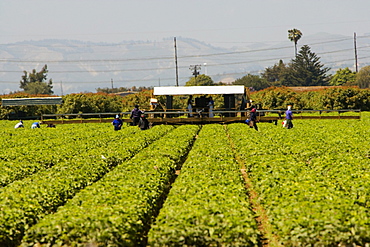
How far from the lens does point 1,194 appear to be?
12.8 m

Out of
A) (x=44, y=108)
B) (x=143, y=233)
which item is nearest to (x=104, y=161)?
(x=143, y=233)

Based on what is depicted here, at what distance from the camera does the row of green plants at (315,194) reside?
30.4 feet

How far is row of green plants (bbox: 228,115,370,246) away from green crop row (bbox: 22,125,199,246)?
112 inches

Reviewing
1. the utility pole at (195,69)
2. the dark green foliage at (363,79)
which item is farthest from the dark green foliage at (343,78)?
the utility pole at (195,69)

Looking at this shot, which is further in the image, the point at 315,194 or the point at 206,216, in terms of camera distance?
the point at 315,194

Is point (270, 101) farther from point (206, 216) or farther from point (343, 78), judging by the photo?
point (343, 78)

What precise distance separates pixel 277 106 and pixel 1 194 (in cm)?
6097

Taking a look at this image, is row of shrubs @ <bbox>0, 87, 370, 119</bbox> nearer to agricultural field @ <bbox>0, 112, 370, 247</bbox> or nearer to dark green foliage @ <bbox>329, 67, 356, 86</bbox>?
agricultural field @ <bbox>0, 112, 370, 247</bbox>

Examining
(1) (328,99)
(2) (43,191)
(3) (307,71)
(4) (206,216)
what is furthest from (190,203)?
(3) (307,71)

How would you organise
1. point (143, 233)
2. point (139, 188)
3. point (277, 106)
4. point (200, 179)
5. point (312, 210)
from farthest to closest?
point (277, 106), point (200, 179), point (139, 188), point (143, 233), point (312, 210)

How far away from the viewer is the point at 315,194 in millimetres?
11484

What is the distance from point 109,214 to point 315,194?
4834 millimetres

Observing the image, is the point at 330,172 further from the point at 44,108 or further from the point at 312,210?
the point at 44,108

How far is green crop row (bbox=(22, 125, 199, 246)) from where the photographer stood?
31.3 ft
